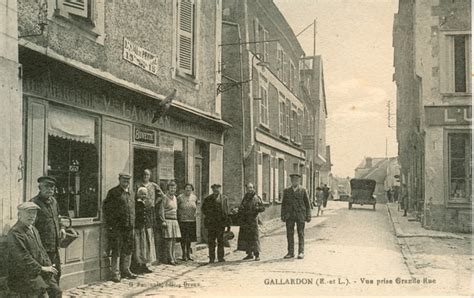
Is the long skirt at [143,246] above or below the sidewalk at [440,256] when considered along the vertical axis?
above

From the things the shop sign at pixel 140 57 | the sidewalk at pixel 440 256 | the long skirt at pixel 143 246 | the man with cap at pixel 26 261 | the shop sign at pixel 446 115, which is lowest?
the sidewalk at pixel 440 256

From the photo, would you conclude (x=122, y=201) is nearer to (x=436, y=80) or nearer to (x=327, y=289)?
(x=327, y=289)

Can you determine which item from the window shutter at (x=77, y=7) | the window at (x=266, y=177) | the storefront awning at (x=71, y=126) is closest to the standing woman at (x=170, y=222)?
the storefront awning at (x=71, y=126)

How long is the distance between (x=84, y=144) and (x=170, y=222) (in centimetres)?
236

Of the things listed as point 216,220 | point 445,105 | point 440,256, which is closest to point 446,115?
point 445,105

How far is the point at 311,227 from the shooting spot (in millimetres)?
16594

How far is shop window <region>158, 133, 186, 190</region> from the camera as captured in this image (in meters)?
9.83

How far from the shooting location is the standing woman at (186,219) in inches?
375

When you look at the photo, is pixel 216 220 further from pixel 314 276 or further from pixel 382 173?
pixel 382 173

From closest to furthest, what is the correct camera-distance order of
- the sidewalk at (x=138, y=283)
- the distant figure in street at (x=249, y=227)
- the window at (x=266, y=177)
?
the sidewalk at (x=138, y=283) → the distant figure in street at (x=249, y=227) → the window at (x=266, y=177)

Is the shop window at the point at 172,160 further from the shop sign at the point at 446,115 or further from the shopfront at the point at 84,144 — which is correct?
the shop sign at the point at 446,115

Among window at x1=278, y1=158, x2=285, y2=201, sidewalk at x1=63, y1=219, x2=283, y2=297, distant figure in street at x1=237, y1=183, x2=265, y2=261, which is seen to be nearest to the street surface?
sidewalk at x1=63, y1=219, x2=283, y2=297

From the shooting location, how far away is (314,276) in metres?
7.91

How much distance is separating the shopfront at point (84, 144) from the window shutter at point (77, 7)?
876 millimetres
